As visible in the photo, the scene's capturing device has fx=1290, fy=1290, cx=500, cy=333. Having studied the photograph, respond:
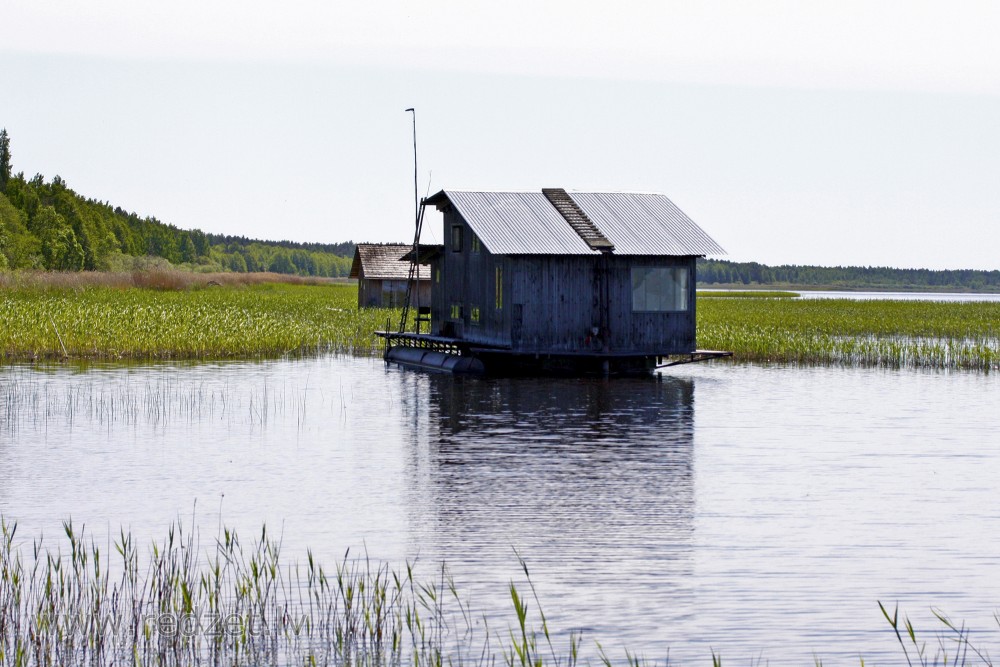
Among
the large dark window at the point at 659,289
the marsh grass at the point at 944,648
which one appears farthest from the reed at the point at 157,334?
the marsh grass at the point at 944,648

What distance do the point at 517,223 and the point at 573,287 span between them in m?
2.98

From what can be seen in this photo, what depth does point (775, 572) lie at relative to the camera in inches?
481

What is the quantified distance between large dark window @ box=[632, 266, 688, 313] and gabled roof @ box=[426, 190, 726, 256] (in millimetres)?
634

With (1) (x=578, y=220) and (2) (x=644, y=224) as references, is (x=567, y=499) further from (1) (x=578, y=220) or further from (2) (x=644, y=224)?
(2) (x=644, y=224)

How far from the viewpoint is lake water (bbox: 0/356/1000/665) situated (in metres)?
11.1

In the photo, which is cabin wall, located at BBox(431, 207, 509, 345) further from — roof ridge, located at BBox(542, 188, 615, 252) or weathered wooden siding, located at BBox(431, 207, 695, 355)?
roof ridge, located at BBox(542, 188, 615, 252)

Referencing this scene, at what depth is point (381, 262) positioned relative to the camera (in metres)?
81.7

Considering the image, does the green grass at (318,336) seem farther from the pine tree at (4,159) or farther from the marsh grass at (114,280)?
the pine tree at (4,159)

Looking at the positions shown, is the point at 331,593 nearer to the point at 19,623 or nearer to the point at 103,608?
the point at 103,608

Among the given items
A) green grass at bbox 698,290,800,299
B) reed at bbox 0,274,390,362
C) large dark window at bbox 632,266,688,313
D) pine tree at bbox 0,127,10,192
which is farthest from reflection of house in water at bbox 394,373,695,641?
pine tree at bbox 0,127,10,192

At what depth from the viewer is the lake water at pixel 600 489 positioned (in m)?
11.1

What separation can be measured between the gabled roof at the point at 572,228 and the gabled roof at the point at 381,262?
130 feet

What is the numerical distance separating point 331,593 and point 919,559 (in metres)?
6.00

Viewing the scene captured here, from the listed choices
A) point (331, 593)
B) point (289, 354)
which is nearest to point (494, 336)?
point (289, 354)
